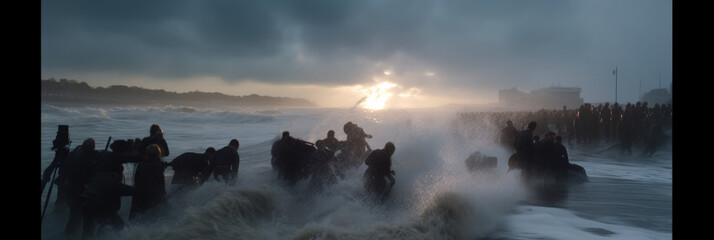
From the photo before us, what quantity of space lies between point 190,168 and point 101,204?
2.40 m

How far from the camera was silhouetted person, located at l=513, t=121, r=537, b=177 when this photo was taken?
10.8 m

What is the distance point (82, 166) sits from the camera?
6.72 meters

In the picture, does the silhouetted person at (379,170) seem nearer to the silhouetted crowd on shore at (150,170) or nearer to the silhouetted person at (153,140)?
the silhouetted crowd on shore at (150,170)

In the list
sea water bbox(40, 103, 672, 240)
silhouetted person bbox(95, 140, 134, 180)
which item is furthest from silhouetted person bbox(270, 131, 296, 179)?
silhouetted person bbox(95, 140, 134, 180)

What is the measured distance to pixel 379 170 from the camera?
8312 millimetres

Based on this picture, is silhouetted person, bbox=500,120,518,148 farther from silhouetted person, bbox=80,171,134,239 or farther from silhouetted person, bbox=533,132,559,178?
silhouetted person, bbox=80,171,134,239

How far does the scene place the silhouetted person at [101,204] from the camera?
548 cm

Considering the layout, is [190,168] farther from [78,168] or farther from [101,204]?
[101,204]

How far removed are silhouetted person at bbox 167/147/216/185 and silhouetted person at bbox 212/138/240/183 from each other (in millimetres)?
397

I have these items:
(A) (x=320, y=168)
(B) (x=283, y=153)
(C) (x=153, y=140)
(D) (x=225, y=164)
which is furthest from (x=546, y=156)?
(C) (x=153, y=140)
